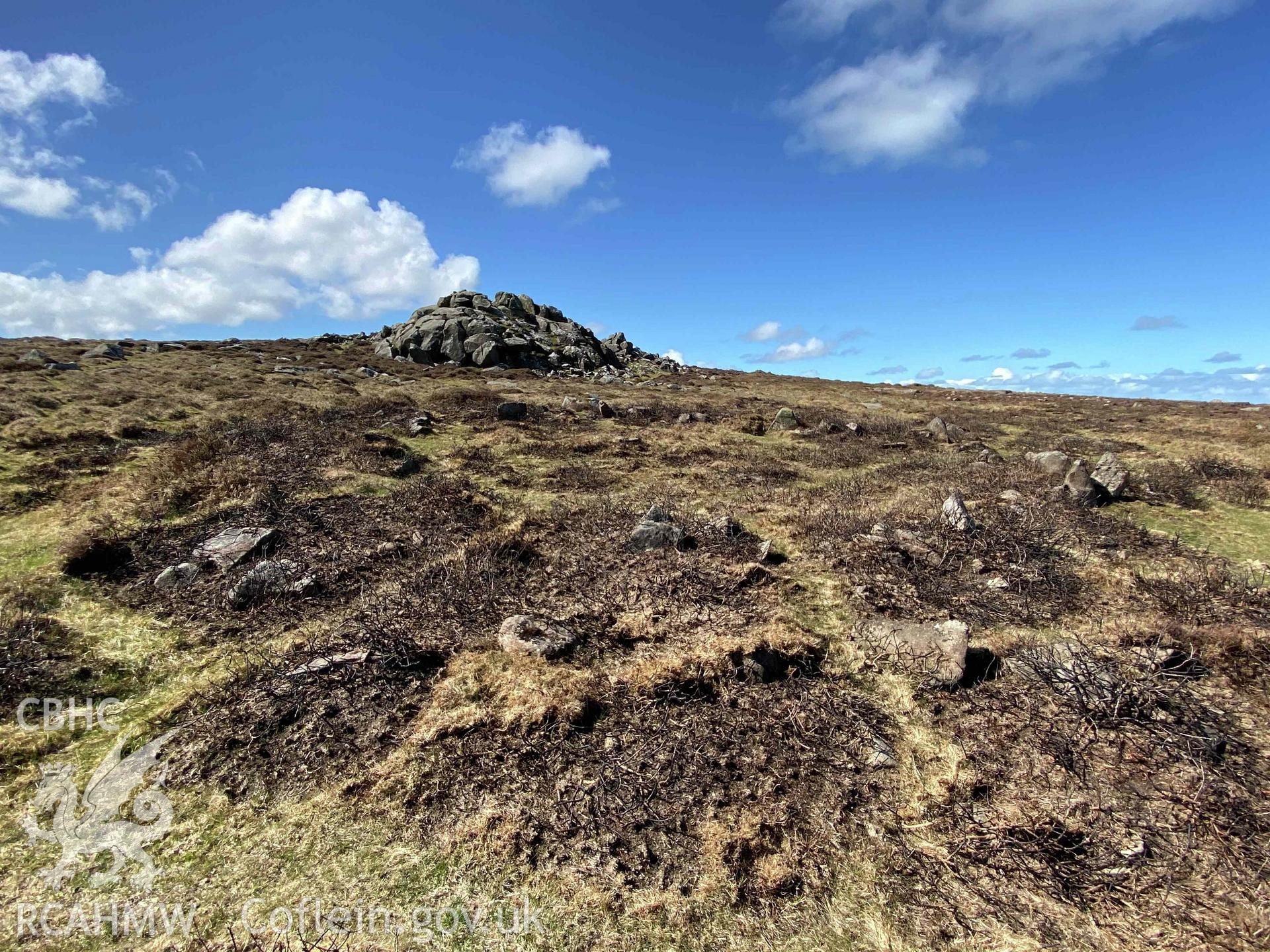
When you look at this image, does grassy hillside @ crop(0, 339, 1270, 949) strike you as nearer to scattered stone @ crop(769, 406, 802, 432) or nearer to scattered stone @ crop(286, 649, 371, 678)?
scattered stone @ crop(286, 649, 371, 678)

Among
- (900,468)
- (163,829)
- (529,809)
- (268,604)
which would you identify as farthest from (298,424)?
(900,468)

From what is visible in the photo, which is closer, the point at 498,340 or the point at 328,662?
the point at 328,662

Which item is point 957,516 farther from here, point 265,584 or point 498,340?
point 498,340

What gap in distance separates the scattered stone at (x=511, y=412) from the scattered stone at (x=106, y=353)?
29.6 meters

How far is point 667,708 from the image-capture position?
5191 mm

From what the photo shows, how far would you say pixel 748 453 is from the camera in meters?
16.2

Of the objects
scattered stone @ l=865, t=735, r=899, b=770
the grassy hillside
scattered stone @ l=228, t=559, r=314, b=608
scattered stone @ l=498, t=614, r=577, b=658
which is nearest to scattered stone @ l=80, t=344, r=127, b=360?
the grassy hillside

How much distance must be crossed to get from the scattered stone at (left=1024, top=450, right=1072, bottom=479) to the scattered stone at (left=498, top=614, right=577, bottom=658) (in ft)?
40.1

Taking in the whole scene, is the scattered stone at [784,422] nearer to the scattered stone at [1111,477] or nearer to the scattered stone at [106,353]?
the scattered stone at [1111,477]

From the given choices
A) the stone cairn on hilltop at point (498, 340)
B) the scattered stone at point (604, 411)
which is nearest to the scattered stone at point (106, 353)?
the stone cairn on hilltop at point (498, 340)

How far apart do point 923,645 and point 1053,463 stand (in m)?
10.0

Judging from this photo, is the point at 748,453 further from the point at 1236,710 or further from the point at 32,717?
the point at 32,717

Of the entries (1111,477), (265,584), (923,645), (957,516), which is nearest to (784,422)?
(1111,477)

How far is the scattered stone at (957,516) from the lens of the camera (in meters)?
9.12
